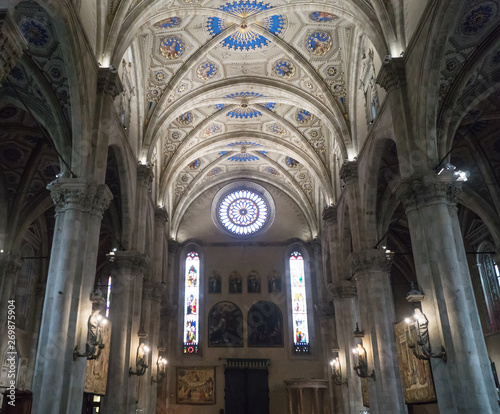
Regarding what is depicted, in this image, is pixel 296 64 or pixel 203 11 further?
pixel 296 64

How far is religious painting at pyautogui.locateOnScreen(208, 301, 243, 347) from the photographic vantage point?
28266mm

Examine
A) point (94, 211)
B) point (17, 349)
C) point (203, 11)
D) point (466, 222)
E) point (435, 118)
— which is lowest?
point (17, 349)

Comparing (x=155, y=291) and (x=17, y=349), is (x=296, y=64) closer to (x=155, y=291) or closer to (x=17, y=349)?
(x=155, y=291)

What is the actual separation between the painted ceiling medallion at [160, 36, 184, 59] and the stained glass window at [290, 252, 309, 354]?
15.3 metres

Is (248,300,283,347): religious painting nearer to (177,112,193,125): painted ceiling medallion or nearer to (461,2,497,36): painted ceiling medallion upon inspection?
(177,112,193,125): painted ceiling medallion

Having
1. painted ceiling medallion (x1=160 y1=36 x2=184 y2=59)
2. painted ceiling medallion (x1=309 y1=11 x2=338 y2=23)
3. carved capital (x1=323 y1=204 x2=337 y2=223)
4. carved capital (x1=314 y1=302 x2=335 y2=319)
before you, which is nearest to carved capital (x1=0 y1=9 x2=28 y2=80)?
painted ceiling medallion (x1=160 y1=36 x2=184 y2=59)

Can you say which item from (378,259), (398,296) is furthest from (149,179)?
(398,296)

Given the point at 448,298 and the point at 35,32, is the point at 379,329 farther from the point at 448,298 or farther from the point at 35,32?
the point at 35,32

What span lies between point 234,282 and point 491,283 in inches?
558

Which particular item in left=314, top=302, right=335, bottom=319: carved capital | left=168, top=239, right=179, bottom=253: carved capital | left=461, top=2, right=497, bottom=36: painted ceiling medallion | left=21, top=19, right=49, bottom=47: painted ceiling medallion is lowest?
left=314, top=302, right=335, bottom=319: carved capital

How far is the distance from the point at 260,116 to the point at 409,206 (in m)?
14.8

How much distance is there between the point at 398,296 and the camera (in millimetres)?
29703

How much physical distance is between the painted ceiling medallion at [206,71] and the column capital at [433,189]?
1212cm

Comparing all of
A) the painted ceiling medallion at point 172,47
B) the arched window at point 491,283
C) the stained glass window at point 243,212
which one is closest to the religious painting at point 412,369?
the arched window at point 491,283
